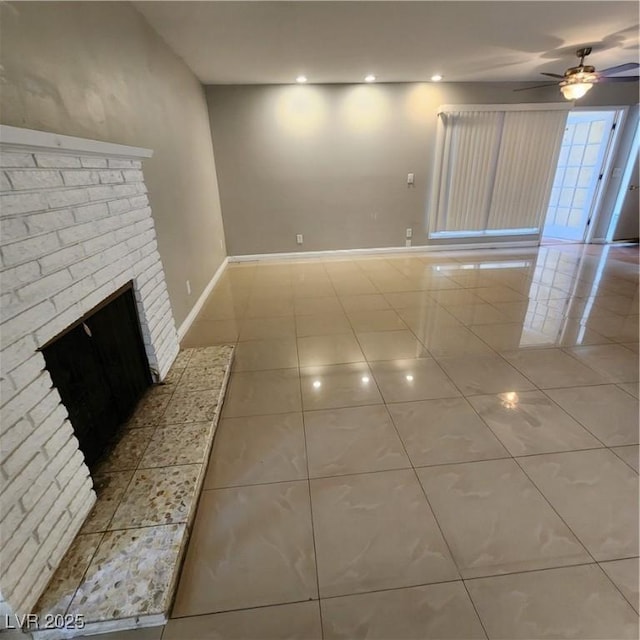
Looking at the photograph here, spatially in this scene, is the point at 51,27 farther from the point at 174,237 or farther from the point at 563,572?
the point at 563,572

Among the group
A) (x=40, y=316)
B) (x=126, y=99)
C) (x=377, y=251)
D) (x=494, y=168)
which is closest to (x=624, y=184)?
(x=494, y=168)

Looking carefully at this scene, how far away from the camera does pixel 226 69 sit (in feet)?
12.6

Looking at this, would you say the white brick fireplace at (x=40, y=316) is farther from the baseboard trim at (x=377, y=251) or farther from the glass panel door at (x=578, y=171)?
the glass panel door at (x=578, y=171)

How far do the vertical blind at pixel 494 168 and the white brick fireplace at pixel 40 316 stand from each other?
4.89 meters

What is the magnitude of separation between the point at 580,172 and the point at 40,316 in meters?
7.78

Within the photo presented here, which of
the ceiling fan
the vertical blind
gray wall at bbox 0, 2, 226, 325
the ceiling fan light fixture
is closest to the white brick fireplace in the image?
gray wall at bbox 0, 2, 226, 325

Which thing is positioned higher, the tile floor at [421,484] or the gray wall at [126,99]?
the gray wall at [126,99]

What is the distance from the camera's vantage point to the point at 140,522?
4.28 ft

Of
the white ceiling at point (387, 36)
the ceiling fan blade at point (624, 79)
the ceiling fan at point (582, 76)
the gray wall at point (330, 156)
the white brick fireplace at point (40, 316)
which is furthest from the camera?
the ceiling fan blade at point (624, 79)

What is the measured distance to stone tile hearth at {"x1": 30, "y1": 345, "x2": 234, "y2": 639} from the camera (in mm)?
1062

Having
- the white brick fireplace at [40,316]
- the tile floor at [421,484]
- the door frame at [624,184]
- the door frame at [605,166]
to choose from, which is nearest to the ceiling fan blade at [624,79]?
the door frame at [605,166]

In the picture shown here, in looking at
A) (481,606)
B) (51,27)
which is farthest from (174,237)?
(481,606)

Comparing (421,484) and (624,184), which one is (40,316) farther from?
(624,184)

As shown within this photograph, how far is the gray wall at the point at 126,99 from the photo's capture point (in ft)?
4.30
